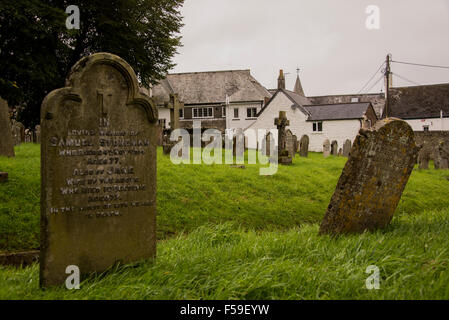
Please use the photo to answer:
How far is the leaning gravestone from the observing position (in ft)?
13.1

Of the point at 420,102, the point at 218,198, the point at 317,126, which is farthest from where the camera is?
the point at 420,102

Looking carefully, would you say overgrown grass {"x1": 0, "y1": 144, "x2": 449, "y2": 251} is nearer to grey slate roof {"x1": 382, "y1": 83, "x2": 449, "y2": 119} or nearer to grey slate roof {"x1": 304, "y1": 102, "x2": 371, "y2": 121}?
grey slate roof {"x1": 304, "y1": 102, "x2": 371, "y2": 121}

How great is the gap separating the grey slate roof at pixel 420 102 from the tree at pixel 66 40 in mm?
34011

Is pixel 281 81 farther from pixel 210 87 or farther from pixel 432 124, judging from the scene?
pixel 432 124

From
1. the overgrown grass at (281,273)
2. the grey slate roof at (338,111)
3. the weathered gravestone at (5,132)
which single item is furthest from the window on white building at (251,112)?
the overgrown grass at (281,273)

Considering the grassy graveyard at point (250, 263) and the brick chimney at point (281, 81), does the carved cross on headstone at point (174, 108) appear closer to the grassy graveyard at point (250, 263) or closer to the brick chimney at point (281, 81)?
the grassy graveyard at point (250, 263)

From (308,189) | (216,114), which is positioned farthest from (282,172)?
(216,114)

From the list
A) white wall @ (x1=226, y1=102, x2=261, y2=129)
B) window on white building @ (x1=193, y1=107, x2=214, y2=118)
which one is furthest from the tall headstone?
window on white building @ (x1=193, y1=107, x2=214, y2=118)

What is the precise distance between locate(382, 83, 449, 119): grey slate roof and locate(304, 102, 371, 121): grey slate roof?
26.2 ft

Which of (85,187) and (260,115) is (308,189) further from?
(260,115)

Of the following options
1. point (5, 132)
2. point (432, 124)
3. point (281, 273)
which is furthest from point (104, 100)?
point (432, 124)

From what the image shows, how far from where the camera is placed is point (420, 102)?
1758 inches

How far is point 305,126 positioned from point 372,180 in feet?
113

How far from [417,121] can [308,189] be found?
36920 millimetres
